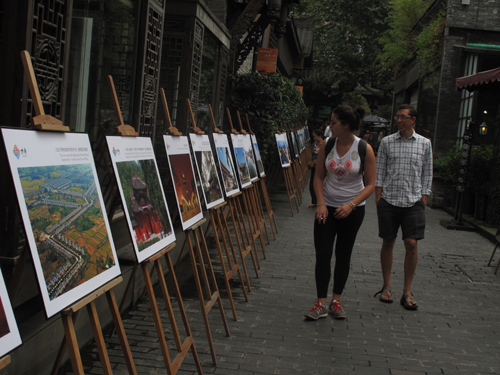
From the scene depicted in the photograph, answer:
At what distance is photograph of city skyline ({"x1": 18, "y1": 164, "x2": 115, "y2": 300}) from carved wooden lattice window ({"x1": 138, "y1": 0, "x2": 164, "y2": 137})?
10.2 ft

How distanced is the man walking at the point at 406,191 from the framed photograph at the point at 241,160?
173cm

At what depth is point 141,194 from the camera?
11.1ft

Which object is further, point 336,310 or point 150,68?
point 150,68

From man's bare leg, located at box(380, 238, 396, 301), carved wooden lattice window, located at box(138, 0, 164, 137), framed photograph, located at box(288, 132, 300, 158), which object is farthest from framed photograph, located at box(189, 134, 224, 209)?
framed photograph, located at box(288, 132, 300, 158)

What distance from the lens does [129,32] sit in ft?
19.4

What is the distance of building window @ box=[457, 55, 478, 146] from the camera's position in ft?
48.7

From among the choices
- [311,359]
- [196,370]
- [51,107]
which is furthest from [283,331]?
[51,107]

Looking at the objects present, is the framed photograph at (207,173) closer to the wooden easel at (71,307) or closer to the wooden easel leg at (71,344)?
the wooden easel at (71,307)

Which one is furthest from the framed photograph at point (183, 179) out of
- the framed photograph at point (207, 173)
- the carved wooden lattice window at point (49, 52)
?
the carved wooden lattice window at point (49, 52)

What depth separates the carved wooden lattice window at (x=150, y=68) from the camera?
575 cm

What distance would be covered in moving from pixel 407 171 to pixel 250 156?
250 centimetres

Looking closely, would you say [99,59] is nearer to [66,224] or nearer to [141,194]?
[141,194]

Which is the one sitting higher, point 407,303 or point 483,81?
point 483,81

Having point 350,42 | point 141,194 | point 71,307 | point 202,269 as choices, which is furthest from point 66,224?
point 350,42
